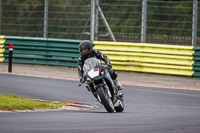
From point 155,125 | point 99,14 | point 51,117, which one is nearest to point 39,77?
point 99,14

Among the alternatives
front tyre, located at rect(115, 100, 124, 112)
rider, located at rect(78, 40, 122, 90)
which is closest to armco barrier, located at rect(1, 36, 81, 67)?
rider, located at rect(78, 40, 122, 90)

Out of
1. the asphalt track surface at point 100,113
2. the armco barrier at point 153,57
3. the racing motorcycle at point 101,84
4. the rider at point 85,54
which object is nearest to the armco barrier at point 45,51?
the armco barrier at point 153,57

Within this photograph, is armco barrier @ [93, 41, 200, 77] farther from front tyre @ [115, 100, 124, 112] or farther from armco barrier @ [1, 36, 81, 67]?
front tyre @ [115, 100, 124, 112]

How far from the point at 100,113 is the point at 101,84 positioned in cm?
56

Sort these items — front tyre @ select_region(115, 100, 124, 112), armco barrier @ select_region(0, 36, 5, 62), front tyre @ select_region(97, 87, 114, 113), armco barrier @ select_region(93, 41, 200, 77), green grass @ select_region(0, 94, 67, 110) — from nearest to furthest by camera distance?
front tyre @ select_region(97, 87, 114, 113), green grass @ select_region(0, 94, 67, 110), front tyre @ select_region(115, 100, 124, 112), armco barrier @ select_region(93, 41, 200, 77), armco barrier @ select_region(0, 36, 5, 62)

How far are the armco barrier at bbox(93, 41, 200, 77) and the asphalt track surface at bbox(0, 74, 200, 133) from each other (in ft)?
9.09

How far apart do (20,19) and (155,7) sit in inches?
249

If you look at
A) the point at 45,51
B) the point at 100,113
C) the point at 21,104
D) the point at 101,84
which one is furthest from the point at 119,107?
the point at 45,51

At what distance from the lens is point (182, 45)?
63.4 feet

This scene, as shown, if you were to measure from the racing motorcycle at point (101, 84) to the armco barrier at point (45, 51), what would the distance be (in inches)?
394

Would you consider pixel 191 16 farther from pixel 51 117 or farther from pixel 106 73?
pixel 51 117

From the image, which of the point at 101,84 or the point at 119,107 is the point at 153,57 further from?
the point at 101,84

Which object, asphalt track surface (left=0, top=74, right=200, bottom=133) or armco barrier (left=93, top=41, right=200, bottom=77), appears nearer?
asphalt track surface (left=0, top=74, right=200, bottom=133)

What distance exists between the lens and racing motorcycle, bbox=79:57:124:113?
10664 mm
